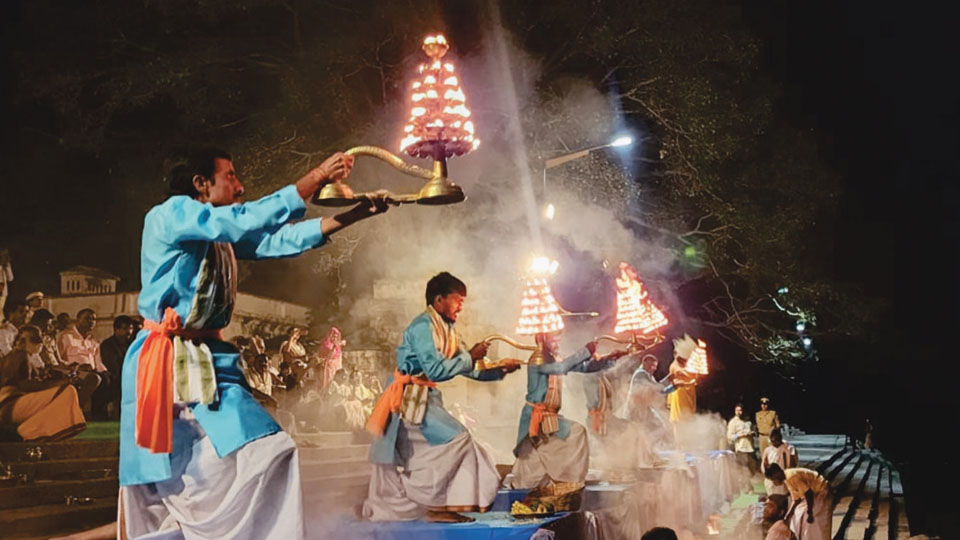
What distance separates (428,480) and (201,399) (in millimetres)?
3115

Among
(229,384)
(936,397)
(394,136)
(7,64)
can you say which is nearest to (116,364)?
(7,64)

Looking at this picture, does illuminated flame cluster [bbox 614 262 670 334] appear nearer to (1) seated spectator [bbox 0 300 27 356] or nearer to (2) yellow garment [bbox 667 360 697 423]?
(2) yellow garment [bbox 667 360 697 423]

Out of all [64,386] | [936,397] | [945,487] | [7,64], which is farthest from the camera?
[936,397]

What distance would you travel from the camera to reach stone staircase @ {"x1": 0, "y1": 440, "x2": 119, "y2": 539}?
6.53m

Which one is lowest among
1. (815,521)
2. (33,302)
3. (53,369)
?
(815,521)

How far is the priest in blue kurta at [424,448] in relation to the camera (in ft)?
21.2

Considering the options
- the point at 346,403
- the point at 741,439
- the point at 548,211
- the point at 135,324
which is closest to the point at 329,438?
the point at 346,403

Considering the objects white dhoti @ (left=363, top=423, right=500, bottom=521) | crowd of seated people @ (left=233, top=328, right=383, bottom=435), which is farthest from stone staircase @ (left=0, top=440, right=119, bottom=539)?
crowd of seated people @ (left=233, top=328, right=383, bottom=435)

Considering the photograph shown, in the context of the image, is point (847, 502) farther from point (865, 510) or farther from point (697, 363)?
point (697, 363)

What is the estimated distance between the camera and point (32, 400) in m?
7.87

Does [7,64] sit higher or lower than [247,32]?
lower

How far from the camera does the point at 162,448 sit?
3.58 m

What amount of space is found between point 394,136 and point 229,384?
29.5 feet

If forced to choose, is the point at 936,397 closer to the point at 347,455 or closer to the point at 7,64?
the point at 347,455
